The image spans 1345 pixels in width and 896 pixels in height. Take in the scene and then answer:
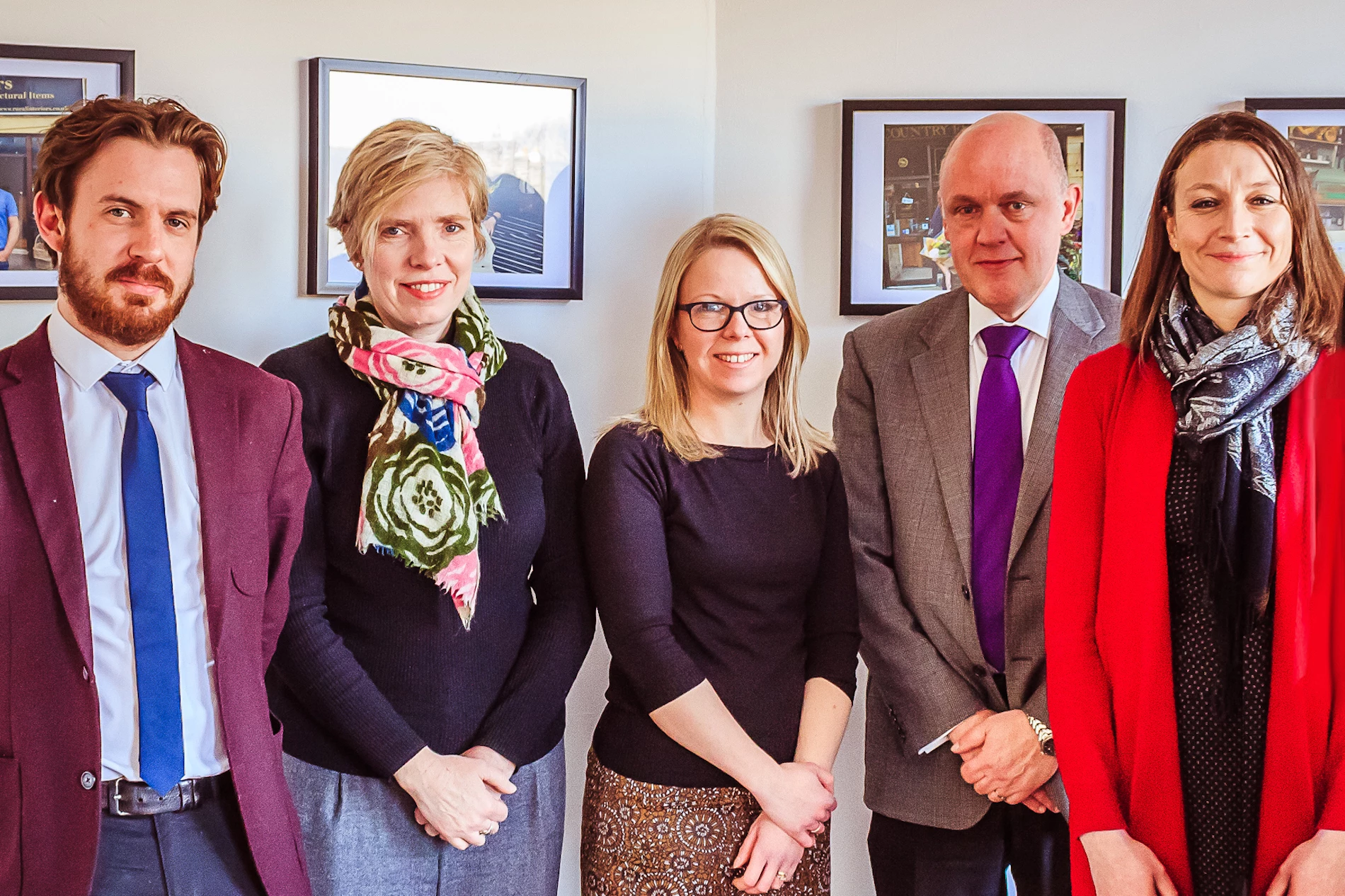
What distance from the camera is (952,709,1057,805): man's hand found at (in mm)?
1868

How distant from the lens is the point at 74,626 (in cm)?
144

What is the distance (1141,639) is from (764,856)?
2.33 feet

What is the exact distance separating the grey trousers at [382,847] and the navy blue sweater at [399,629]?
39 millimetres

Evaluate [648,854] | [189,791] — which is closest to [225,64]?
[189,791]

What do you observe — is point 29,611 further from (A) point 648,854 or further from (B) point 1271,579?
(B) point 1271,579

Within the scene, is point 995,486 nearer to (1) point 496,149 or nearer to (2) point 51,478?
(1) point 496,149

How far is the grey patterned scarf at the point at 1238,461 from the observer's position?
1484mm

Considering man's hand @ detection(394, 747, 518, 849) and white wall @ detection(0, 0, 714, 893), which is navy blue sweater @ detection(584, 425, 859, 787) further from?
white wall @ detection(0, 0, 714, 893)

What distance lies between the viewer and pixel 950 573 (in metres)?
1.97

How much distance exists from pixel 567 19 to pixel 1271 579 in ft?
6.18

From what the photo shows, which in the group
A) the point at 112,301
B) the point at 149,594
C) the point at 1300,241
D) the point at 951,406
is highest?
the point at 1300,241

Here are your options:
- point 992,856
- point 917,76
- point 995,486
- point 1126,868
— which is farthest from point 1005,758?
point 917,76

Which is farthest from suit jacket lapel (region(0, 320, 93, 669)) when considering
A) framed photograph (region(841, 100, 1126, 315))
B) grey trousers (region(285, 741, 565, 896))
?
framed photograph (region(841, 100, 1126, 315))

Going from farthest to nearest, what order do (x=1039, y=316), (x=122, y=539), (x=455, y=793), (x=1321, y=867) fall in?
(x=1039, y=316), (x=455, y=793), (x=122, y=539), (x=1321, y=867)
